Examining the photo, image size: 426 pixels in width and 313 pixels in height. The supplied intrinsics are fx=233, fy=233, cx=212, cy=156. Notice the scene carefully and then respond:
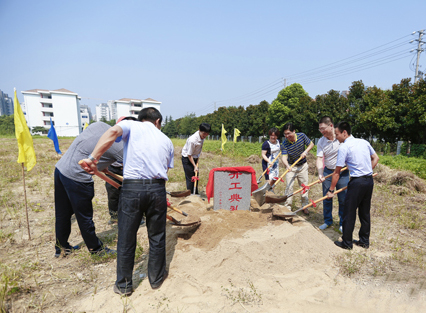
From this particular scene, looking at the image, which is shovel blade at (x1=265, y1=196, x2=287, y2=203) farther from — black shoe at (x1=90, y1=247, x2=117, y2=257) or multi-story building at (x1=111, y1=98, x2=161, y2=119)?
multi-story building at (x1=111, y1=98, x2=161, y2=119)

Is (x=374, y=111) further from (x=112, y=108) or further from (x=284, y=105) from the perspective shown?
(x=112, y=108)

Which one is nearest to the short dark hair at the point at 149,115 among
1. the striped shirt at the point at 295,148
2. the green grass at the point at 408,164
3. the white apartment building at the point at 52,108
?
the striped shirt at the point at 295,148

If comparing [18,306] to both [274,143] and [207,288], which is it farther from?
[274,143]

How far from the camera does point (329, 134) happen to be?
13.6 ft

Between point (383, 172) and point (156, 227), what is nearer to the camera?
point (156, 227)

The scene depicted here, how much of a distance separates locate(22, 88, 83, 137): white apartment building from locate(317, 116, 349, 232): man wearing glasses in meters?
56.8

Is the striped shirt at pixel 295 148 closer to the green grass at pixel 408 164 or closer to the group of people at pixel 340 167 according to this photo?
the group of people at pixel 340 167

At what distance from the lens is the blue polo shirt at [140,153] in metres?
2.39

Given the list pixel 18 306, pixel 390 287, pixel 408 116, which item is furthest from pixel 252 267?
pixel 408 116

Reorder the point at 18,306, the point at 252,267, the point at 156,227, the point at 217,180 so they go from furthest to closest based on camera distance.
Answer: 1. the point at 217,180
2. the point at 252,267
3. the point at 156,227
4. the point at 18,306

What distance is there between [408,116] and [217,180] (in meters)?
12.4

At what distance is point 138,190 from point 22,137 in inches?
103

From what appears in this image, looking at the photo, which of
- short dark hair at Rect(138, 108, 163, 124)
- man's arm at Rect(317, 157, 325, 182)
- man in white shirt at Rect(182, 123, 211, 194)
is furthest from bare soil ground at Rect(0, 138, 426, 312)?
short dark hair at Rect(138, 108, 163, 124)

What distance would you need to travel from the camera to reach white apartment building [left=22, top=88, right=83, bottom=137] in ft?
169
